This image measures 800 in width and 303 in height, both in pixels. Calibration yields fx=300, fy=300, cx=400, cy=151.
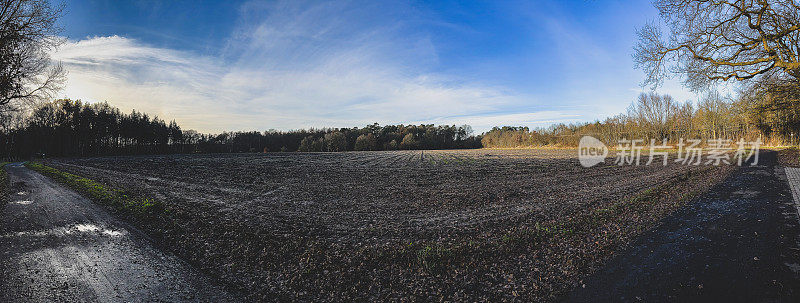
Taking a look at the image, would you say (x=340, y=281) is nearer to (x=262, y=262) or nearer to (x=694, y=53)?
(x=262, y=262)

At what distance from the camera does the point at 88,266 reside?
5723 mm

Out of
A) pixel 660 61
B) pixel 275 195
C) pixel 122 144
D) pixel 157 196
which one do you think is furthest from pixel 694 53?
pixel 122 144

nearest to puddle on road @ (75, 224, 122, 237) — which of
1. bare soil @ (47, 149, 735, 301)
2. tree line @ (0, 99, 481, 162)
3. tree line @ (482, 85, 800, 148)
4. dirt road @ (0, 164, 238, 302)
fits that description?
dirt road @ (0, 164, 238, 302)

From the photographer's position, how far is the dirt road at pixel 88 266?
15.3ft

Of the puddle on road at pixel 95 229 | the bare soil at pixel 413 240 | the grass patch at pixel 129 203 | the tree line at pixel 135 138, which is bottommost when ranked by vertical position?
the bare soil at pixel 413 240

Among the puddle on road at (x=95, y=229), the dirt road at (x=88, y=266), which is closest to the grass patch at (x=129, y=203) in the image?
Result: the dirt road at (x=88, y=266)

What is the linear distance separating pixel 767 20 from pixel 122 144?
394 feet

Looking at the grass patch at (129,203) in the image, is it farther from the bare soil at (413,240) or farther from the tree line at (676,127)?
the tree line at (676,127)

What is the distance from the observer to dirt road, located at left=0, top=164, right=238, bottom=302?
15.3 ft

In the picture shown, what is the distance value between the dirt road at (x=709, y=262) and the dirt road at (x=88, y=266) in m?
6.16

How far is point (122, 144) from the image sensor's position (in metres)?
86.3

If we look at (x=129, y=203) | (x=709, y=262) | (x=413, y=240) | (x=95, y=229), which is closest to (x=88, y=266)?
(x=95, y=229)

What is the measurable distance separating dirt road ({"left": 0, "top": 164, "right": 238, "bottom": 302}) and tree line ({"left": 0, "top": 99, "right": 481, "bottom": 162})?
35.1m

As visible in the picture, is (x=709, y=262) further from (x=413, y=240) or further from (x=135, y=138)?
(x=135, y=138)
